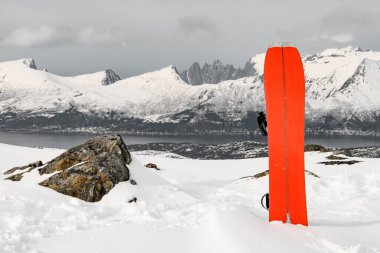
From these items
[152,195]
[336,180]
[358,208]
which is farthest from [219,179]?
[358,208]

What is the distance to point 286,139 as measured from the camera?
9.33 metres

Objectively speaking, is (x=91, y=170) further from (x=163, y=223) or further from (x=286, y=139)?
(x=286, y=139)

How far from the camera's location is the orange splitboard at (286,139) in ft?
30.6

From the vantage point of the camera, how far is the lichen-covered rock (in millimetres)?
12227

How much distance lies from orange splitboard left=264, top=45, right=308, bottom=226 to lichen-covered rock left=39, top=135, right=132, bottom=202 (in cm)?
635

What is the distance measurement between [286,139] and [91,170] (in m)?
7.99

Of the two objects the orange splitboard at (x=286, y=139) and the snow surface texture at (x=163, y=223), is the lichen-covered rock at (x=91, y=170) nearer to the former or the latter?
the snow surface texture at (x=163, y=223)

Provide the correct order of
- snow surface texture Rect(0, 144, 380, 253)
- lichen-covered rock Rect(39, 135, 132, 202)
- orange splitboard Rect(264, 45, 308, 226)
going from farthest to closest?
lichen-covered rock Rect(39, 135, 132, 202) → orange splitboard Rect(264, 45, 308, 226) → snow surface texture Rect(0, 144, 380, 253)

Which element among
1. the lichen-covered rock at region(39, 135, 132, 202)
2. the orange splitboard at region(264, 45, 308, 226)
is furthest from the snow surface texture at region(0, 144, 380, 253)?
the orange splitboard at region(264, 45, 308, 226)

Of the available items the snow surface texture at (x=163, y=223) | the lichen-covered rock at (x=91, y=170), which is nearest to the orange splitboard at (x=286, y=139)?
the snow surface texture at (x=163, y=223)

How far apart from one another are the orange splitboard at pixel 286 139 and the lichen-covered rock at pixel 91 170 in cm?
635

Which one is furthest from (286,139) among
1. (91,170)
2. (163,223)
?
(91,170)

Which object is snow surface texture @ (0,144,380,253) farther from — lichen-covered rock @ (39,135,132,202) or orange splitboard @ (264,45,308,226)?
orange splitboard @ (264,45,308,226)

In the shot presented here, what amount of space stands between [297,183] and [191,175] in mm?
14181
